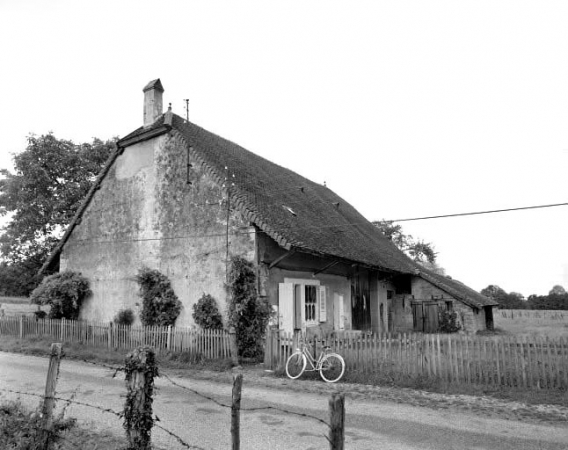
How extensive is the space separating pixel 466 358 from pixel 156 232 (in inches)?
450

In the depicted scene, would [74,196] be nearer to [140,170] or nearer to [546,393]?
[140,170]

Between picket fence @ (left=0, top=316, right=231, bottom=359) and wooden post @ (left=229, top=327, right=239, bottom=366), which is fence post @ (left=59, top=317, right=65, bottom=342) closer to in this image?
picket fence @ (left=0, top=316, right=231, bottom=359)

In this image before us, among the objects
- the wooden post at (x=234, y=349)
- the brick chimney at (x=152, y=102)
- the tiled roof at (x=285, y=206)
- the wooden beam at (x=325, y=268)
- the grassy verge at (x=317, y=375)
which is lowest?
the grassy verge at (x=317, y=375)

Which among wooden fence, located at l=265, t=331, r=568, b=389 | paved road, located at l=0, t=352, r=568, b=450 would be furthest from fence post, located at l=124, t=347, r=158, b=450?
wooden fence, located at l=265, t=331, r=568, b=389

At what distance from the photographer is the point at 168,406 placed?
321 inches

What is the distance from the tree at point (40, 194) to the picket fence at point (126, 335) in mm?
10477

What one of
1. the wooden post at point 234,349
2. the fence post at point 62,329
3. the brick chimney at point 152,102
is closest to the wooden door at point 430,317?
the wooden post at point 234,349

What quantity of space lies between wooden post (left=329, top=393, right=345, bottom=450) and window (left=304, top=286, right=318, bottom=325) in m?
12.8

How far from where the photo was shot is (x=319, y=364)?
37.1ft

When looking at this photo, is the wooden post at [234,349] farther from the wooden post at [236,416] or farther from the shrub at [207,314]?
the wooden post at [236,416]

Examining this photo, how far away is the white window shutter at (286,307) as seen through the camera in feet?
48.9

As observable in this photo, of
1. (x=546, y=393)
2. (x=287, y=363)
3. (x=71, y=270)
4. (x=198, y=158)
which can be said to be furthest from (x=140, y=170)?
(x=546, y=393)

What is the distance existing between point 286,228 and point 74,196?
64.3 feet

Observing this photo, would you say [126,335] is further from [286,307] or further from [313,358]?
[313,358]
